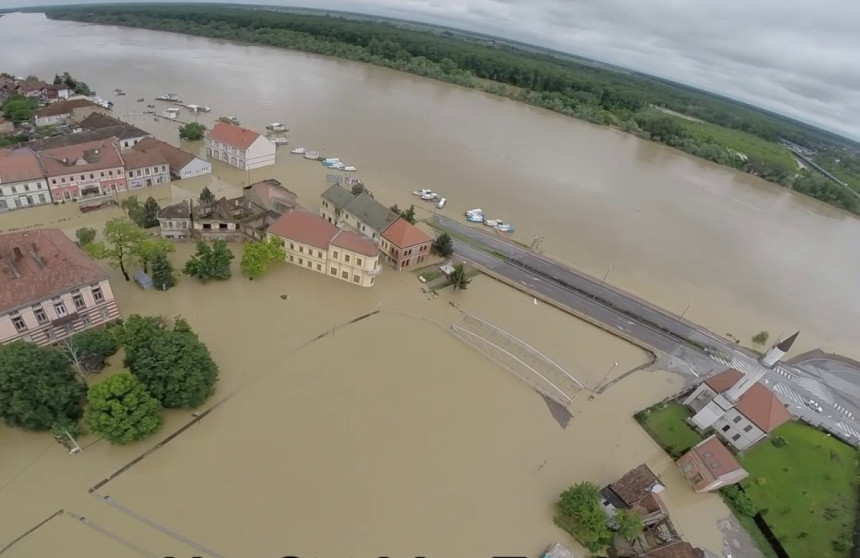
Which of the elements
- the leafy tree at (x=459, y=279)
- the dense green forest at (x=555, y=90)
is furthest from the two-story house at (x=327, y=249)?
the dense green forest at (x=555, y=90)

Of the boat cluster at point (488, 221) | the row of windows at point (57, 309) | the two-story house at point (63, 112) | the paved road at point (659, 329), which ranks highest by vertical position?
the row of windows at point (57, 309)

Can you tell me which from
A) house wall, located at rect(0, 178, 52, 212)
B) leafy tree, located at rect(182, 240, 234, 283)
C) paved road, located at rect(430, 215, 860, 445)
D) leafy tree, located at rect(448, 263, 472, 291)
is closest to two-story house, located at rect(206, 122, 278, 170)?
house wall, located at rect(0, 178, 52, 212)

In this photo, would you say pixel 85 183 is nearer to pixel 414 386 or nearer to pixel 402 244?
pixel 402 244

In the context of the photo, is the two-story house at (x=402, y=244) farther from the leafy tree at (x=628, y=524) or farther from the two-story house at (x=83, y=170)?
the two-story house at (x=83, y=170)

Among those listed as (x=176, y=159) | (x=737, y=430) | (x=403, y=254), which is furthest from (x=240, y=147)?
(x=737, y=430)

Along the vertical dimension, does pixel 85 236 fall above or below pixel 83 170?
below

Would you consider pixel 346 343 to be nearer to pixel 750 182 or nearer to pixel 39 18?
pixel 750 182
